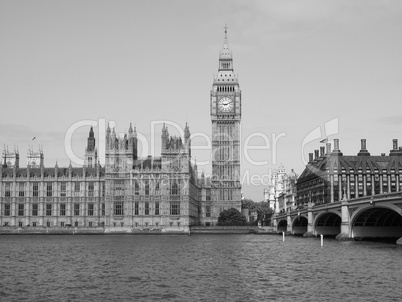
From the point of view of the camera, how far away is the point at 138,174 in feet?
530

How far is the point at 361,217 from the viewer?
104 metres

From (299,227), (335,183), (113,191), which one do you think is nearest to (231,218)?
(299,227)

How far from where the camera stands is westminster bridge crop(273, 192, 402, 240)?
87369mm

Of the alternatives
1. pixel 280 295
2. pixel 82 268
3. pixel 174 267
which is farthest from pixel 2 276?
pixel 280 295

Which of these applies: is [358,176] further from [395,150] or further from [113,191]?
[113,191]

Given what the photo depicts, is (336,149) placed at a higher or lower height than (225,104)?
lower

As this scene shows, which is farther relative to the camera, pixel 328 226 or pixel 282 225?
pixel 282 225

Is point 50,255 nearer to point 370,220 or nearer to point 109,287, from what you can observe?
point 109,287

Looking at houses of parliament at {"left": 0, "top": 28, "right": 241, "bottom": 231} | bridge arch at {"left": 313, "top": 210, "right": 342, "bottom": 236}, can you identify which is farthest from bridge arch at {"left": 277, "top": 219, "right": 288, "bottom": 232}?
bridge arch at {"left": 313, "top": 210, "right": 342, "bottom": 236}

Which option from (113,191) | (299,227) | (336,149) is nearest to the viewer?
(299,227)

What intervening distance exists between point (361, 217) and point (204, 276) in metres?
54.7

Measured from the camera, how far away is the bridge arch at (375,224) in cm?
10119

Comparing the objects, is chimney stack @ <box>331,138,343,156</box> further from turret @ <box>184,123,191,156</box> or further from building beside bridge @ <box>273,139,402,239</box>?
turret @ <box>184,123,191,156</box>

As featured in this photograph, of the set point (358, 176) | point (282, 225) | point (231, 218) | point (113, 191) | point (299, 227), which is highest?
point (358, 176)
